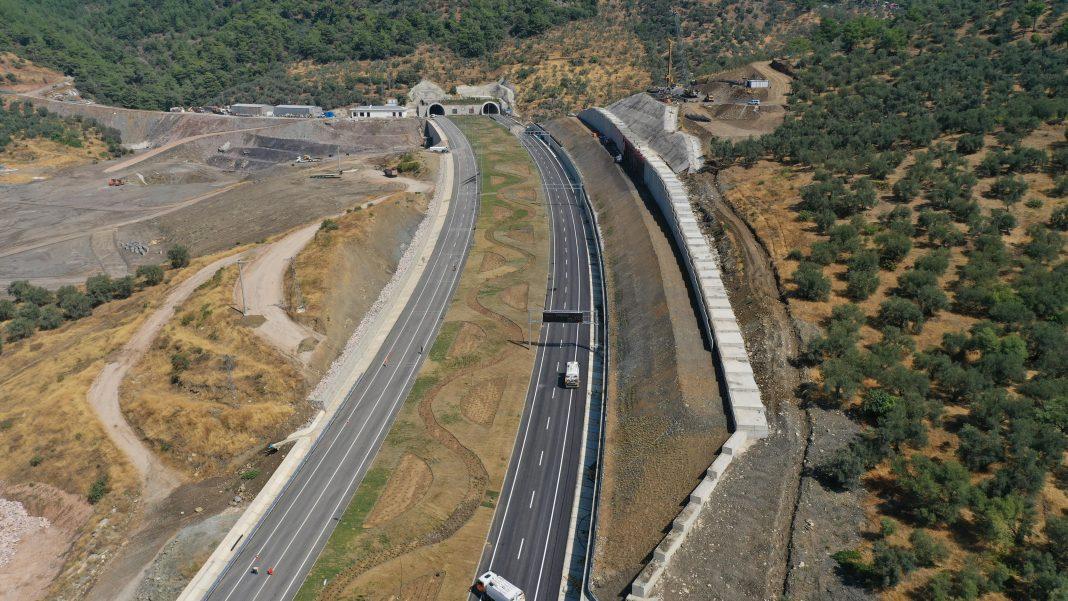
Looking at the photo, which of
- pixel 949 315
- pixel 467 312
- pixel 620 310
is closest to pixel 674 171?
pixel 620 310

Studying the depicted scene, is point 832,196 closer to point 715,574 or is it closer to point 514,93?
point 715,574

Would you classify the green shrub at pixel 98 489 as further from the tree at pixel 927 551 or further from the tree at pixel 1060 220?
the tree at pixel 1060 220

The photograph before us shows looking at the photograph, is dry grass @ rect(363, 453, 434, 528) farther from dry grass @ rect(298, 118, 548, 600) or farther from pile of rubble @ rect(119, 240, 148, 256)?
Answer: pile of rubble @ rect(119, 240, 148, 256)

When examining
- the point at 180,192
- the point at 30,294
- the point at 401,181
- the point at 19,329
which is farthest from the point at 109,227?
the point at 401,181

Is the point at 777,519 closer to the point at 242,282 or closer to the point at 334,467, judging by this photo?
the point at 334,467

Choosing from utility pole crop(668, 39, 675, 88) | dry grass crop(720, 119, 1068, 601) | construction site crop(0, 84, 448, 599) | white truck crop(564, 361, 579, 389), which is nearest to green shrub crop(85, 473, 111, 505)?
construction site crop(0, 84, 448, 599)
